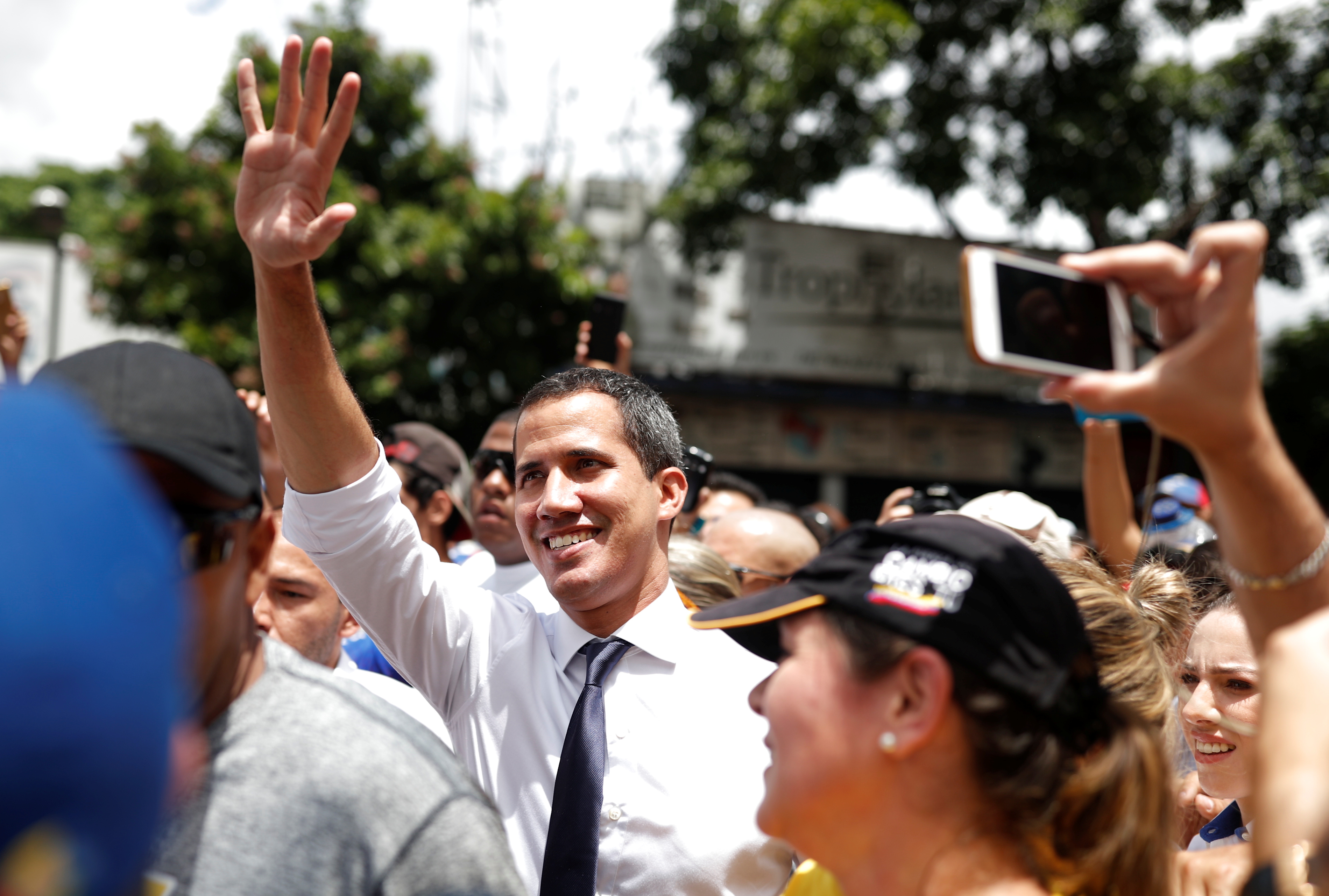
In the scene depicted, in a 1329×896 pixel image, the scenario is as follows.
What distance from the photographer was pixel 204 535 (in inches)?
44.4

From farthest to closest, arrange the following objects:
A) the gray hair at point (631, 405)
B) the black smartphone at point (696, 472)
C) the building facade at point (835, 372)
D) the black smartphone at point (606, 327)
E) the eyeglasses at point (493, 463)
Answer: the building facade at point (835, 372) → the eyeglasses at point (493, 463) → the black smartphone at point (606, 327) → the black smartphone at point (696, 472) → the gray hair at point (631, 405)

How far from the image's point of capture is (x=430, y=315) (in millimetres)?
12281

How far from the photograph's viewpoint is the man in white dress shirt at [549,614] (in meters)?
1.94

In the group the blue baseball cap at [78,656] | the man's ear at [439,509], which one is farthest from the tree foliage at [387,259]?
the blue baseball cap at [78,656]

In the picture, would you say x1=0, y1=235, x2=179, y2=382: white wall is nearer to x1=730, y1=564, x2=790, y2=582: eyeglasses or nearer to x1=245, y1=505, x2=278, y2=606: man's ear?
x1=730, y1=564, x2=790, y2=582: eyeglasses

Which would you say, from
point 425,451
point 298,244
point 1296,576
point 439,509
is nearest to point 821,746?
point 1296,576

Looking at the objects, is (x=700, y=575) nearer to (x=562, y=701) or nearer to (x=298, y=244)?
(x=562, y=701)

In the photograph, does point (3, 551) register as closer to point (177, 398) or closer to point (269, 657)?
point (177, 398)

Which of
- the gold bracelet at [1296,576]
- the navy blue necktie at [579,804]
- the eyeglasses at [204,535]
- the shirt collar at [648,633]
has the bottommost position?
the navy blue necktie at [579,804]

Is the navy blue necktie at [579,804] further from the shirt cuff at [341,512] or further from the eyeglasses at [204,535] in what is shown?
the eyeglasses at [204,535]

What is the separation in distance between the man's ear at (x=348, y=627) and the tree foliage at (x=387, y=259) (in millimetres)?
7677

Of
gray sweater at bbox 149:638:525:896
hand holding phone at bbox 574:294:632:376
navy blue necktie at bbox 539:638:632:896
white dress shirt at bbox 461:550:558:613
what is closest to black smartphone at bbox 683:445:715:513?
hand holding phone at bbox 574:294:632:376

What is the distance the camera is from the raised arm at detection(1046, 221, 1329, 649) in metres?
1.17

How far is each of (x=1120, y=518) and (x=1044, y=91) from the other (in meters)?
9.72
